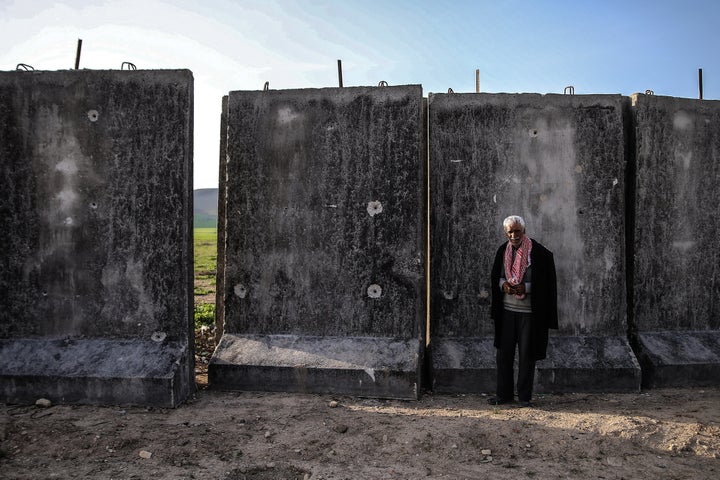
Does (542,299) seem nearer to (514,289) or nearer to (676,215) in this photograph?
(514,289)

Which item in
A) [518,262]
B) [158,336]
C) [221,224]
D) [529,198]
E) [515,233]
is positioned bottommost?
[158,336]

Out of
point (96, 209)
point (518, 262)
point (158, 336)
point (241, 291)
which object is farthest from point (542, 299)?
point (96, 209)

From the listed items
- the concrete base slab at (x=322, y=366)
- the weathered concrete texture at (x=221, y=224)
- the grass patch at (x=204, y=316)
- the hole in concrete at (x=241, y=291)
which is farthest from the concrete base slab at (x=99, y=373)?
the grass patch at (x=204, y=316)

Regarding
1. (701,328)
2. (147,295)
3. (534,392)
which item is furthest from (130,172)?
(701,328)

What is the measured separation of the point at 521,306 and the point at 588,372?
3.15 ft

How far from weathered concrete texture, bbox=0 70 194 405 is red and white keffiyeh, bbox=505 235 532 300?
269 cm

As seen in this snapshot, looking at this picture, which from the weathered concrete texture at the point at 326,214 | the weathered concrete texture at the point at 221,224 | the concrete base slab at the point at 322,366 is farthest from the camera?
the weathered concrete texture at the point at 221,224

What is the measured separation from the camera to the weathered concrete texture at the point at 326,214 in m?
5.05

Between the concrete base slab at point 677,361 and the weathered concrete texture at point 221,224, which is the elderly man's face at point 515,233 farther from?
the weathered concrete texture at point 221,224

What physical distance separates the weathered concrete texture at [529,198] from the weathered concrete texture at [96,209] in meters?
2.26

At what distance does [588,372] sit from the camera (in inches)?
196

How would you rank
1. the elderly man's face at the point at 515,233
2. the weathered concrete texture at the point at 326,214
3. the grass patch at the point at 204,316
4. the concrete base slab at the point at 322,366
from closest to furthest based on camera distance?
the elderly man's face at the point at 515,233, the concrete base slab at the point at 322,366, the weathered concrete texture at the point at 326,214, the grass patch at the point at 204,316

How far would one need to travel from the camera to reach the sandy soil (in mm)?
3549

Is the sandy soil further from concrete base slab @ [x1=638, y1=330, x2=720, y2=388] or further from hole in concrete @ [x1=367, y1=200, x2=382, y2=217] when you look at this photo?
hole in concrete @ [x1=367, y1=200, x2=382, y2=217]
